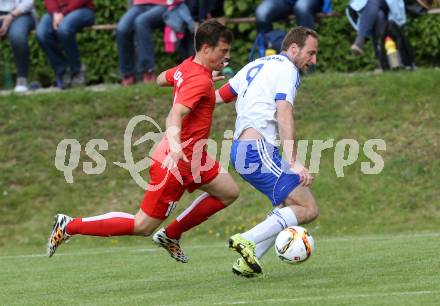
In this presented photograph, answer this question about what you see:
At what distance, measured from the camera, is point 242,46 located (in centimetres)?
1858

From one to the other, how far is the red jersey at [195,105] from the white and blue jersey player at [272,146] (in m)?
0.34

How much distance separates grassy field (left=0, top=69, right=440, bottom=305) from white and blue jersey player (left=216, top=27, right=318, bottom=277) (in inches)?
14.3

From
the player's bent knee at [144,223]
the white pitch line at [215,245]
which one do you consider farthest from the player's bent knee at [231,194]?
the white pitch line at [215,245]

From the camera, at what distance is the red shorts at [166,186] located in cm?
932

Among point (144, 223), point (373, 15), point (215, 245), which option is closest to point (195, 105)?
point (144, 223)

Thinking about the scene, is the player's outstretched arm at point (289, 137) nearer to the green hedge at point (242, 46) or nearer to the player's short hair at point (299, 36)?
the player's short hair at point (299, 36)

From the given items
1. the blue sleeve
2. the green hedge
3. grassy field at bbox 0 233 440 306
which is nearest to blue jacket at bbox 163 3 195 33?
the green hedge

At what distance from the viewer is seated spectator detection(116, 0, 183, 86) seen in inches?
669

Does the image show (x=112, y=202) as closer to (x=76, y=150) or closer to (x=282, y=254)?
(x=76, y=150)

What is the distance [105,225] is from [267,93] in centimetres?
167

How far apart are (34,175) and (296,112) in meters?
3.74

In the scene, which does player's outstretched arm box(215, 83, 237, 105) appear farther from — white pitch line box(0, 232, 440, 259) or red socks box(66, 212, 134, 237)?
white pitch line box(0, 232, 440, 259)

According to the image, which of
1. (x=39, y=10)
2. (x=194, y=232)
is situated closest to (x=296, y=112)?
(x=194, y=232)

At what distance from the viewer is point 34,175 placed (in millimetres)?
16406
